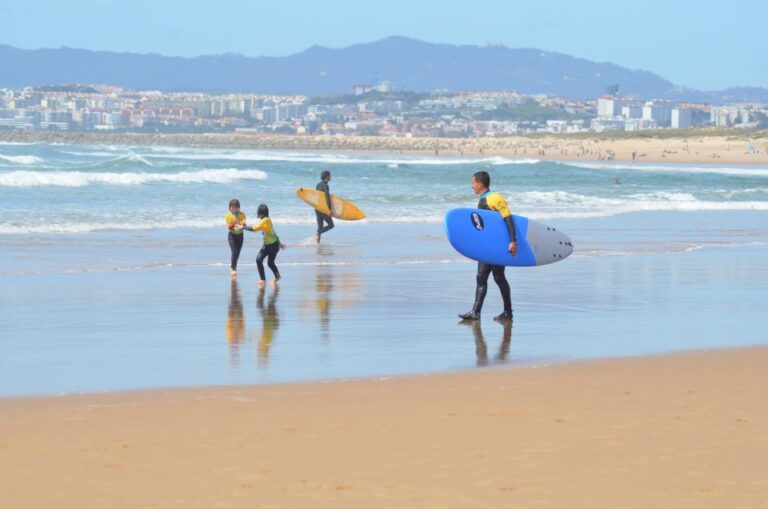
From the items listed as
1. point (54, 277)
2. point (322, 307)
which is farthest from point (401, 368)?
point (54, 277)

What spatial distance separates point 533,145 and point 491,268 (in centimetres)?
10562

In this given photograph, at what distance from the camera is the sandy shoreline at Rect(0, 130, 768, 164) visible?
86812 millimetres

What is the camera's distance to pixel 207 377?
7.71m

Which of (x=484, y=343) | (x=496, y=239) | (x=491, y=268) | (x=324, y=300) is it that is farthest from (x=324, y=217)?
(x=484, y=343)

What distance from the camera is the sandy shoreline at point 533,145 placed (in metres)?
86.8

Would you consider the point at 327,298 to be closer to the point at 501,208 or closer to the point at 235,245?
the point at 501,208

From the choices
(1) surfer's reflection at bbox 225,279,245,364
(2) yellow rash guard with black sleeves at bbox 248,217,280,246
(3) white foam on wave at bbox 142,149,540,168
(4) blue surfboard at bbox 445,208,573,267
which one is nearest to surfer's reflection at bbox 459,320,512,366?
(4) blue surfboard at bbox 445,208,573,267

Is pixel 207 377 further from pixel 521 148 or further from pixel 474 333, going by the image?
pixel 521 148

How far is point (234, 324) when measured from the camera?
10.2 meters

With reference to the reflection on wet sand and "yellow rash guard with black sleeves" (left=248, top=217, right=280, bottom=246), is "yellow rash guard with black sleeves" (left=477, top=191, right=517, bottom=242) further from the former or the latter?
"yellow rash guard with black sleeves" (left=248, top=217, right=280, bottom=246)

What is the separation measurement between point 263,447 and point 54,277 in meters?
8.16

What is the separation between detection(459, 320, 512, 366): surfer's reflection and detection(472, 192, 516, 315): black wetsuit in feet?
0.49

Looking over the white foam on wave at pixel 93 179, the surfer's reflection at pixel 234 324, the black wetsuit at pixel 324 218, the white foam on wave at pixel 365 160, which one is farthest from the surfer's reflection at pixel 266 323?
the white foam on wave at pixel 365 160

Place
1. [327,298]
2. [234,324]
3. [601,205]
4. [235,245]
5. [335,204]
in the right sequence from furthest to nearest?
1. [601,205]
2. [335,204]
3. [235,245]
4. [327,298]
5. [234,324]
